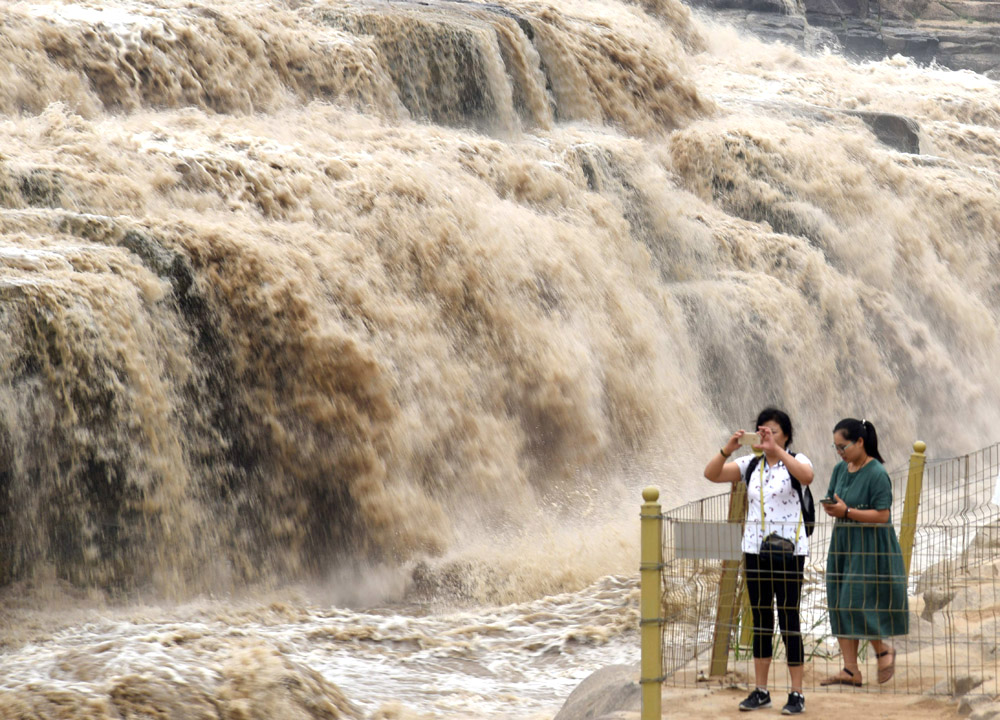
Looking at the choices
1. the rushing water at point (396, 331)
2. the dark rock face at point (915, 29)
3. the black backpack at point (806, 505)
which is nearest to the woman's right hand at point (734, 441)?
the black backpack at point (806, 505)

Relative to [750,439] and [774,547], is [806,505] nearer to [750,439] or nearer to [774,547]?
[774,547]

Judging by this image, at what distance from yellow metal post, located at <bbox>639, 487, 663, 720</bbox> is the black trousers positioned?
0.67 m

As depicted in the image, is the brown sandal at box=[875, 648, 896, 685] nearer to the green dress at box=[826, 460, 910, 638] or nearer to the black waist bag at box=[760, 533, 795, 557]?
the green dress at box=[826, 460, 910, 638]

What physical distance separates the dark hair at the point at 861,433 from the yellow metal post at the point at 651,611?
4.02 feet

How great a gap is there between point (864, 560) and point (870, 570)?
0.06 m

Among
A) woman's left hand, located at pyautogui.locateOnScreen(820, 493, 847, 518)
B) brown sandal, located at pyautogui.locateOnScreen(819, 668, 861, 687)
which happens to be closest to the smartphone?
woman's left hand, located at pyautogui.locateOnScreen(820, 493, 847, 518)

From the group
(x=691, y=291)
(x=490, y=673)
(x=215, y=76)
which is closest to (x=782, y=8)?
(x=691, y=291)

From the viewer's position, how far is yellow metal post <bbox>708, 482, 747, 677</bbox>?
6.58 m

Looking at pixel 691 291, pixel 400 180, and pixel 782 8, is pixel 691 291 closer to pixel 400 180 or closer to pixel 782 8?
pixel 400 180

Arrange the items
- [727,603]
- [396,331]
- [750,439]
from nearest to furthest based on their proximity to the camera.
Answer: [750,439]
[727,603]
[396,331]

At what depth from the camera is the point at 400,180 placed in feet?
42.6

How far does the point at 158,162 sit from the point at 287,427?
286cm

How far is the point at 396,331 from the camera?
38.8 feet

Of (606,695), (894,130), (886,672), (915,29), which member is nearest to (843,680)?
(886,672)
